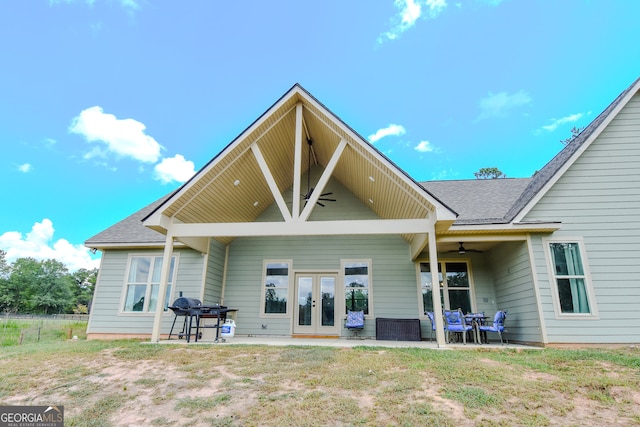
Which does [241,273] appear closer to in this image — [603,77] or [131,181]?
[603,77]

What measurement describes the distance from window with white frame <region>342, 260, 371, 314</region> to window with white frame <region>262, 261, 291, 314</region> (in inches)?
66.0

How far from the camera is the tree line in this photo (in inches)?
1800

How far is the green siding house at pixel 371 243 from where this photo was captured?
655 cm

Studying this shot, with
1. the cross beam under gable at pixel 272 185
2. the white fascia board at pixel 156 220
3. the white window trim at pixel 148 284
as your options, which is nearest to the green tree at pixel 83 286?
the white window trim at pixel 148 284

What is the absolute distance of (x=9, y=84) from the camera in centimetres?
1750

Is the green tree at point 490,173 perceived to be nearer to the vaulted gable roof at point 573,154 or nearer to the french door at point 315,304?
the vaulted gable roof at point 573,154

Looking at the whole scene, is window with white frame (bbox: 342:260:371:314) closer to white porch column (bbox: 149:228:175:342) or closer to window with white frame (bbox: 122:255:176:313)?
white porch column (bbox: 149:228:175:342)

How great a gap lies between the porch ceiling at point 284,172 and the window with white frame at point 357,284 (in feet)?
4.91

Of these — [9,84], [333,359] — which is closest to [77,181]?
[9,84]

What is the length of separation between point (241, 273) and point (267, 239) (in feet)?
4.00

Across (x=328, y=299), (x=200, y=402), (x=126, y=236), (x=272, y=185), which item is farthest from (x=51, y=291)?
(x=200, y=402)

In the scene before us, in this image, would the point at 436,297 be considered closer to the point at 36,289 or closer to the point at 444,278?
the point at 444,278

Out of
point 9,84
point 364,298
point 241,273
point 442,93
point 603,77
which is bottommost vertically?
point 364,298

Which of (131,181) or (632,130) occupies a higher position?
(131,181)
